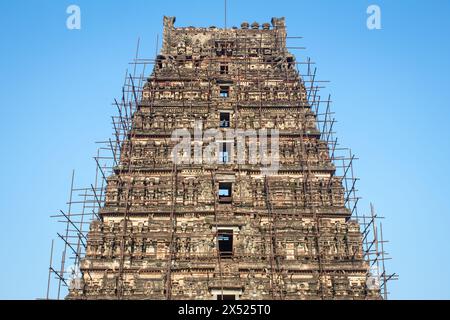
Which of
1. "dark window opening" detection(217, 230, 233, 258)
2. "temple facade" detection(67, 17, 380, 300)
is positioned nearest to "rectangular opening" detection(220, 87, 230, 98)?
"temple facade" detection(67, 17, 380, 300)

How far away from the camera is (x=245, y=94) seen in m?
31.0

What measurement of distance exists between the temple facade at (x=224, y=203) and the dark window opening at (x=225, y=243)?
6 centimetres

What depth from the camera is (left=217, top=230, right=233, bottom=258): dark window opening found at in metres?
25.0

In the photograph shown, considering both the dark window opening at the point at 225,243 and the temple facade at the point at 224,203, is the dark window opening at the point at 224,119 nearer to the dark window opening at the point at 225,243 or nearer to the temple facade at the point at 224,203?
the temple facade at the point at 224,203

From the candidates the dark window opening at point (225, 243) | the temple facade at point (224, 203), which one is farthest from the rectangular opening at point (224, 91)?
the dark window opening at point (225, 243)

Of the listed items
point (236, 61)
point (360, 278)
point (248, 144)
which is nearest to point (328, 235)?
point (360, 278)

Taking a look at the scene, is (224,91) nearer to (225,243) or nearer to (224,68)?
(224,68)

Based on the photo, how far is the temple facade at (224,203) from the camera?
23734mm

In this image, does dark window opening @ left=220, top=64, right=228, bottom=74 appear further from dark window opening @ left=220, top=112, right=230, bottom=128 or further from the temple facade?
dark window opening @ left=220, top=112, right=230, bottom=128

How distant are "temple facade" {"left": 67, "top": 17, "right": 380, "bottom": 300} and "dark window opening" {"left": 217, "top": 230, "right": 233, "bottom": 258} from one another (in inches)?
2.5
